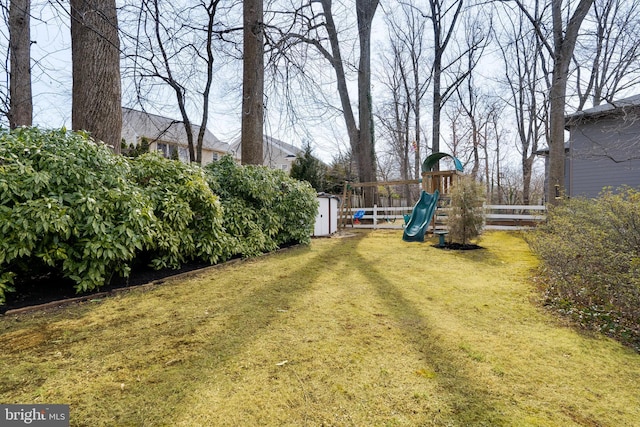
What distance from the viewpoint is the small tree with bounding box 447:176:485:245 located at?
683cm

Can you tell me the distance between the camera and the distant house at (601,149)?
1010 centimetres

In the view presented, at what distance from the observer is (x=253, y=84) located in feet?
21.4

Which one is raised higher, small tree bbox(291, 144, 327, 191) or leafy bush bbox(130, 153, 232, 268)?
small tree bbox(291, 144, 327, 191)

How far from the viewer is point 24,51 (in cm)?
697

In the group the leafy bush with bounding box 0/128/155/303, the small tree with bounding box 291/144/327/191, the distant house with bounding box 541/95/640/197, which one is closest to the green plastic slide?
the distant house with bounding box 541/95/640/197

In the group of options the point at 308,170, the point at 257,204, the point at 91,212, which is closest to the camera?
the point at 91,212

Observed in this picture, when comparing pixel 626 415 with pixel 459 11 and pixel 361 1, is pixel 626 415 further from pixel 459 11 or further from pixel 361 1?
pixel 459 11

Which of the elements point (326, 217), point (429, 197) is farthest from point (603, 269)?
point (326, 217)

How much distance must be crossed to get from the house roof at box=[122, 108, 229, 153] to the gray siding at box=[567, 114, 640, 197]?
13016 mm

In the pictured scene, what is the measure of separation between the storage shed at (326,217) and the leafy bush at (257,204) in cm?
247

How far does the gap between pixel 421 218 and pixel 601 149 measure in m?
7.43

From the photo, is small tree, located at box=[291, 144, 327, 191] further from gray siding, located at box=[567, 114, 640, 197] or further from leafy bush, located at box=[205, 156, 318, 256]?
gray siding, located at box=[567, 114, 640, 197]

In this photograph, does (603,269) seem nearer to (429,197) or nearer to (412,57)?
(429,197)

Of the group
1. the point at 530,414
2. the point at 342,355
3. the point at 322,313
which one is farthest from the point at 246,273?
the point at 530,414
